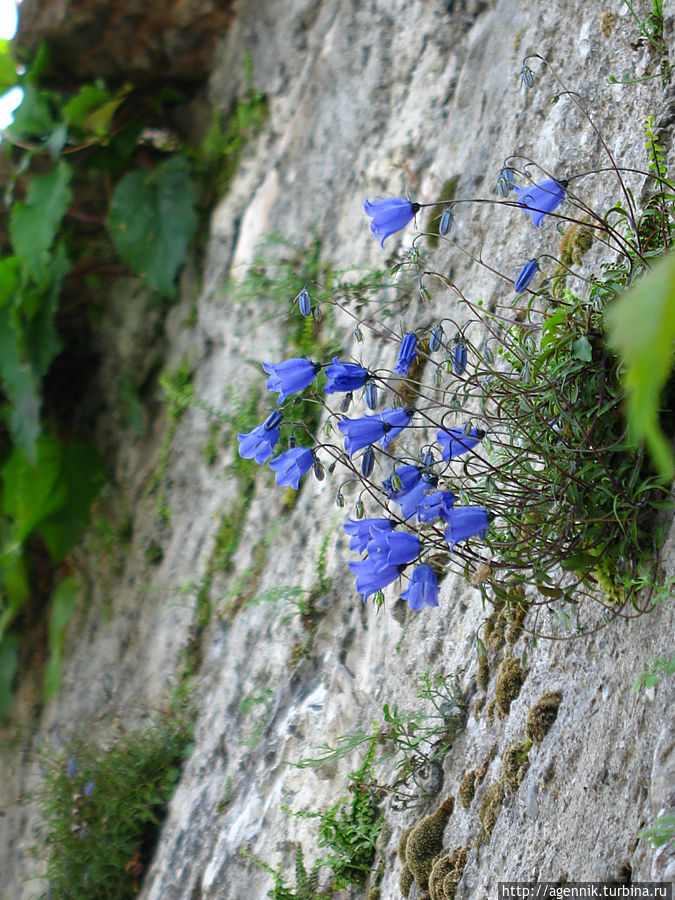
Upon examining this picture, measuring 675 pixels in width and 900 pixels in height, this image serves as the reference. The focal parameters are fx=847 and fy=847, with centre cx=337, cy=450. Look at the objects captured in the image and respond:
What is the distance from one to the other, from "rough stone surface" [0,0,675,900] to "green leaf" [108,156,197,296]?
0.18m

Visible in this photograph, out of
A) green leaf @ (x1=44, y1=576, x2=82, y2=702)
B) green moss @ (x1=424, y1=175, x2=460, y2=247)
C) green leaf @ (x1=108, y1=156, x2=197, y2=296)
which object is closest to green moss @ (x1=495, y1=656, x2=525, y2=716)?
green moss @ (x1=424, y1=175, x2=460, y2=247)

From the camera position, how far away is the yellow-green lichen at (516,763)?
156cm

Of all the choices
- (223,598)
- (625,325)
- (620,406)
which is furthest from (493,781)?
(223,598)

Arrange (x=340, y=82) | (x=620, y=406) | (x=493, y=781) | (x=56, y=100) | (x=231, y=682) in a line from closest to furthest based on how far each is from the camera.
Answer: (x=620, y=406), (x=493, y=781), (x=231, y=682), (x=340, y=82), (x=56, y=100)

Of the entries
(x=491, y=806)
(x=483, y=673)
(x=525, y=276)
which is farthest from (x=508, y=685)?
(x=525, y=276)

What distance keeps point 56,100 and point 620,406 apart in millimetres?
3467

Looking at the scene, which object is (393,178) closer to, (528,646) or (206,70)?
(206,70)

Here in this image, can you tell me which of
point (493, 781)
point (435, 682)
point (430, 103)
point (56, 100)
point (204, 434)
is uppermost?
point (56, 100)

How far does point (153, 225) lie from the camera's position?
3.82m

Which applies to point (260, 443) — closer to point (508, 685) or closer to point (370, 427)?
point (370, 427)

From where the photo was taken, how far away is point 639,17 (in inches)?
83.1

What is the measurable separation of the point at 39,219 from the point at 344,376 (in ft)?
8.77

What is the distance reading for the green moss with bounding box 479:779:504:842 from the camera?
157cm

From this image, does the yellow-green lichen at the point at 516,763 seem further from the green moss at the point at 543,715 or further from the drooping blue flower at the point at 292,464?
the drooping blue flower at the point at 292,464
